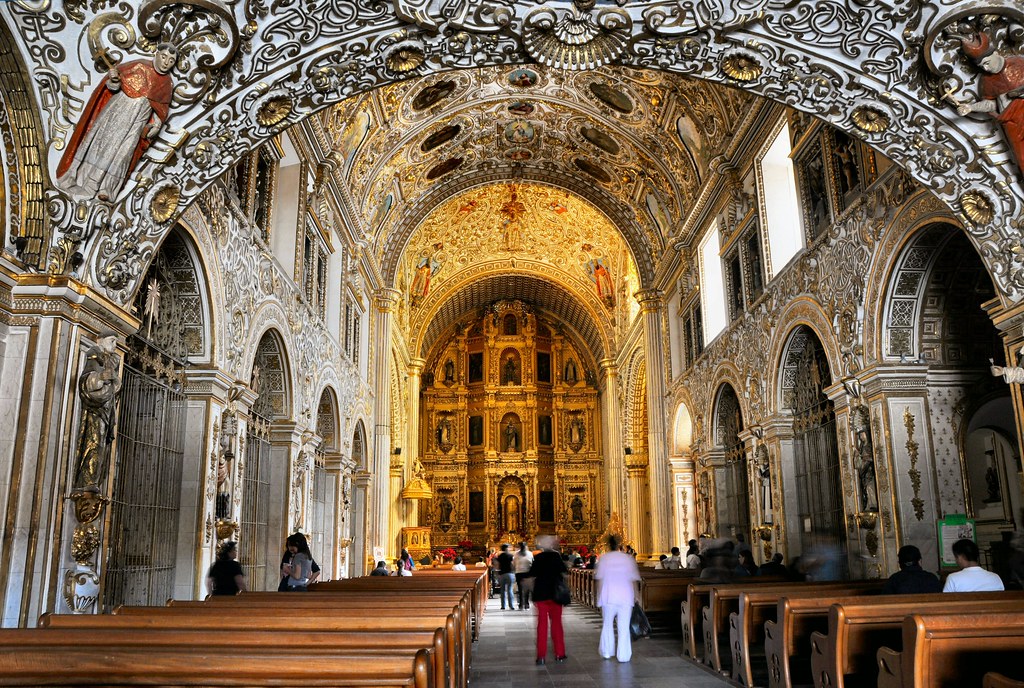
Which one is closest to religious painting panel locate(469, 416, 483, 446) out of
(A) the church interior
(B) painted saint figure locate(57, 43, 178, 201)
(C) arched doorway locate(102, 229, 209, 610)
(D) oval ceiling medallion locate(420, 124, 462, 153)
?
(A) the church interior

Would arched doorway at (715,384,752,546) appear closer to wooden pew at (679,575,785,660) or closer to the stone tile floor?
the stone tile floor

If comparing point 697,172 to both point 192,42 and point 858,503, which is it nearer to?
point 858,503

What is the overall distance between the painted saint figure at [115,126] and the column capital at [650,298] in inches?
703

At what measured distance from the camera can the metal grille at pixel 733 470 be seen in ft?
58.6

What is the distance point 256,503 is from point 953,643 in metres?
11.0

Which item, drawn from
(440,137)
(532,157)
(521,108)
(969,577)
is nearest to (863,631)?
(969,577)

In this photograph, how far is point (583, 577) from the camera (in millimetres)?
18609

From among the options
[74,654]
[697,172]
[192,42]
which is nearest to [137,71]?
[192,42]

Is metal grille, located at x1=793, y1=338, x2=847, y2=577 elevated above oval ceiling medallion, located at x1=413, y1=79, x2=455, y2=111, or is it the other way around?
oval ceiling medallion, located at x1=413, y1=79, x2=455, y2=111

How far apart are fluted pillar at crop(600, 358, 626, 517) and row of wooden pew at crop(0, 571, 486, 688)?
1063 inches

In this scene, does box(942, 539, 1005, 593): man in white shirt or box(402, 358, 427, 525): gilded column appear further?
box(402, 358, 427, 525): gilded column

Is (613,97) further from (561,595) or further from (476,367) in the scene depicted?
(476,367)

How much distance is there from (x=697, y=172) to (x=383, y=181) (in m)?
7.59

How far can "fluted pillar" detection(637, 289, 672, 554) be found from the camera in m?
22.2
